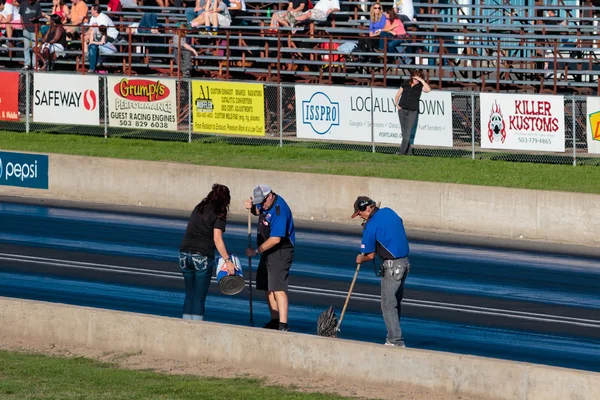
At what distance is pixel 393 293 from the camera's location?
1296 centimetres

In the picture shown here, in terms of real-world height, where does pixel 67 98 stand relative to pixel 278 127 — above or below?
above

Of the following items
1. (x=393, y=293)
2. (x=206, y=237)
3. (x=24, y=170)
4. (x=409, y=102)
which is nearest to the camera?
(x=393, y=293)

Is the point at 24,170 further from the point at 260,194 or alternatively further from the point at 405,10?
the point at 260,194

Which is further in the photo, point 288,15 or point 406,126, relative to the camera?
point 288,15

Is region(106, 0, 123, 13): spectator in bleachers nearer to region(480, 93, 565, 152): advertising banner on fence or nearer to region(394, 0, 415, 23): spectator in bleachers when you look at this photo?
region(394, 0, 415, 23): spectator in bleachers

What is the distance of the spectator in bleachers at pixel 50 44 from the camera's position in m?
32.4

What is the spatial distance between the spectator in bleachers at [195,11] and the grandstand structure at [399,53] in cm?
62

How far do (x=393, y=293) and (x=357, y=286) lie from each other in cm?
428

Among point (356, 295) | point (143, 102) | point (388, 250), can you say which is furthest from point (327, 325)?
point (143, 102)

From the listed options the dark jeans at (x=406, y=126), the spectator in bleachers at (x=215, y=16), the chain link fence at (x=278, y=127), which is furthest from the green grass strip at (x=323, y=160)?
the spectator in bleachers at (x=215, y=16)

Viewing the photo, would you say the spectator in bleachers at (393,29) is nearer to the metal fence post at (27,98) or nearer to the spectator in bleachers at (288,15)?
the spectator in bleachers at (288,15)

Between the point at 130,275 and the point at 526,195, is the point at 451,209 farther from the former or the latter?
the point at 130,275

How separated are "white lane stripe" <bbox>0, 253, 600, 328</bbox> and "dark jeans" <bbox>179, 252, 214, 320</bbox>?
308 cm

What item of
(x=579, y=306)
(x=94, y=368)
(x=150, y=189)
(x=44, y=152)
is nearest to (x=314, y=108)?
(x=150, y=189)
